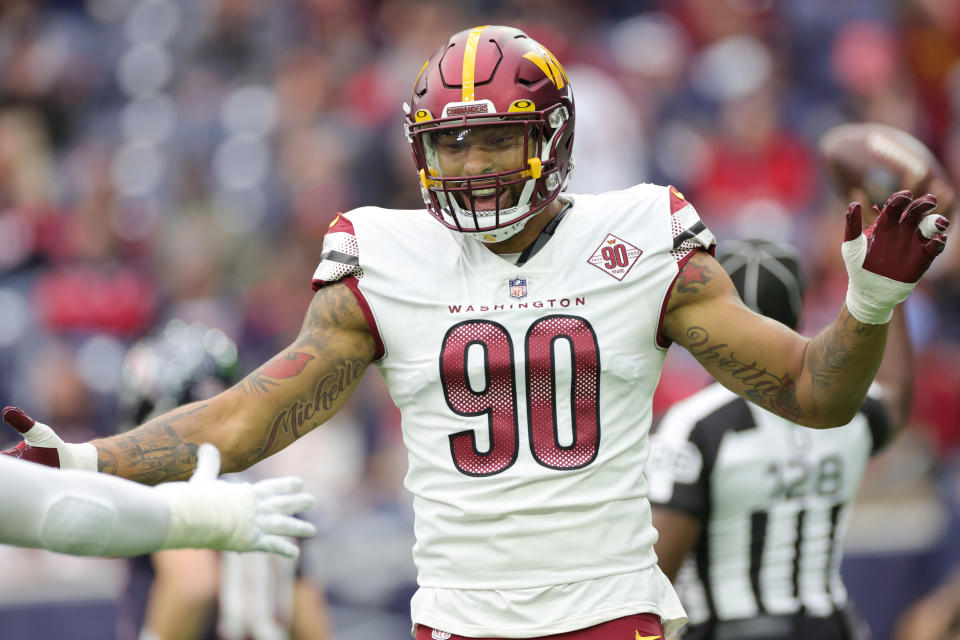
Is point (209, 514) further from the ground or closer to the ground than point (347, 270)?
closer to the ground

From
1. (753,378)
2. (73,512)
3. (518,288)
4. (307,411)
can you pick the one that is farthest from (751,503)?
(73,512)

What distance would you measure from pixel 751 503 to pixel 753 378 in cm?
107

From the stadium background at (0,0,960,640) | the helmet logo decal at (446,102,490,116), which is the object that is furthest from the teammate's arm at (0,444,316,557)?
the stadium background at (0,0,960,640)

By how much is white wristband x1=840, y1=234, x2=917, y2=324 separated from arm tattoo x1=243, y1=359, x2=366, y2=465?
1268mm

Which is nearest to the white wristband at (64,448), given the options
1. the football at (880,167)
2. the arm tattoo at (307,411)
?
the arm tattoo at (307,411)

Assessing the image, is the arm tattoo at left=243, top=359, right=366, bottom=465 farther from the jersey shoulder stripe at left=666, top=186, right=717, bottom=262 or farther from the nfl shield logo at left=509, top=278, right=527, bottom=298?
the jersey shoulder stripe at left=666, top=186, right=717, bottom=262

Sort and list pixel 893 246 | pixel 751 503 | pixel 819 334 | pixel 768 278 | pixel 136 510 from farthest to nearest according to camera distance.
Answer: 1. pixel 768 278
2. pixel 751 503
3. pixel 819 334
4. pixel 893 246
5. pixel 136 510

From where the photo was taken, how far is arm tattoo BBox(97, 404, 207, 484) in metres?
3.38

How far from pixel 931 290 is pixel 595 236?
5.77 m

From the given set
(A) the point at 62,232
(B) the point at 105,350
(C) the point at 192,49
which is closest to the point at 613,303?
(B) the point at 105,350

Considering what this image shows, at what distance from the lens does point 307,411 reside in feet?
11.6

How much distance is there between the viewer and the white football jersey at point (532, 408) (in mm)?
3398

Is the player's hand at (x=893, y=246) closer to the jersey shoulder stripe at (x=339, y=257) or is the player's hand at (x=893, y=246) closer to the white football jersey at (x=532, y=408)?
the white football jersey at (x=532, y=408)

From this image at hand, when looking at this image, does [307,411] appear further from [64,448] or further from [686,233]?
[686,233]
